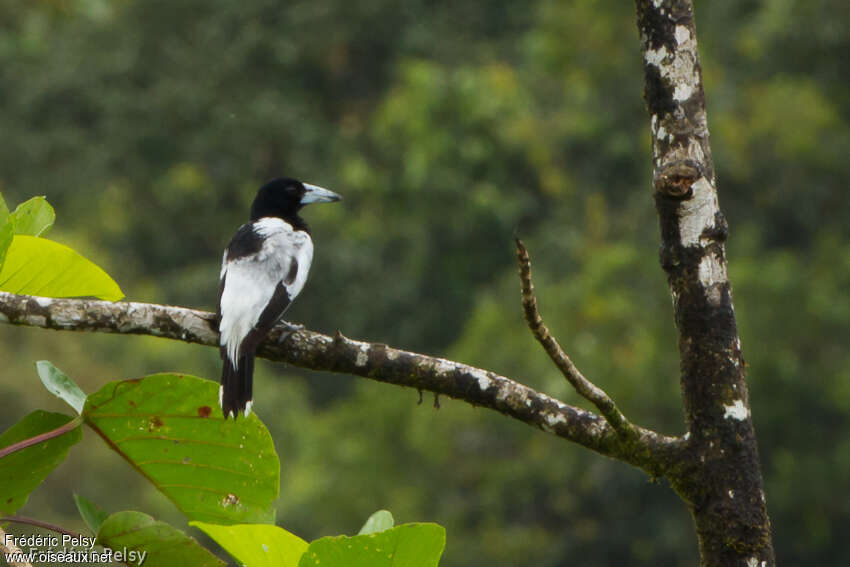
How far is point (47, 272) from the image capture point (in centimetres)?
213

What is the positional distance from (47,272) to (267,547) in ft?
2.46

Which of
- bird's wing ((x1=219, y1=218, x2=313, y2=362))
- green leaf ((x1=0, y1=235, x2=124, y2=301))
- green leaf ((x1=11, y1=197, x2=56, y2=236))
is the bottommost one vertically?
green leaf ((x1=0, y1=235, x2=124, y2=301))

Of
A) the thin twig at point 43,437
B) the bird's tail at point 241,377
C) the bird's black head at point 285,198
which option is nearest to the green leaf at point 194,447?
the thin twig at point 43,437

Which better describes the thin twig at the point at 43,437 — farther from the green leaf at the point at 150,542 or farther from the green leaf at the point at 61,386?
the green leaf at the point at 150,542

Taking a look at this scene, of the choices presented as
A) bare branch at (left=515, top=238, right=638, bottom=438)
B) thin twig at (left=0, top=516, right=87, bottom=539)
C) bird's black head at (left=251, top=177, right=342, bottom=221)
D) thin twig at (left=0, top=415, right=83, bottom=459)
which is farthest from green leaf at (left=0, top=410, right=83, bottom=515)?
bird's black head at (left=251, top=177, right=342, bottom=221)

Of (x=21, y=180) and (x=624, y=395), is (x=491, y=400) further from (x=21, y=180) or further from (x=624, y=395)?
(x=21, y=180)

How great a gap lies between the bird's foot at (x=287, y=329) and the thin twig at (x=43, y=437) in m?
0.74

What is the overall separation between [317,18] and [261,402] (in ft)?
33.1

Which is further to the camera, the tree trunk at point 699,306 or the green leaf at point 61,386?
the tree trunk at point 699,306

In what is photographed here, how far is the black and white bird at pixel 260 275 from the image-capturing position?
3.16 metres

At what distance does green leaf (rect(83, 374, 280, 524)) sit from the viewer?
1905 mm

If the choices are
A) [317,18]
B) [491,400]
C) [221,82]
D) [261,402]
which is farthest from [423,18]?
[491,400]

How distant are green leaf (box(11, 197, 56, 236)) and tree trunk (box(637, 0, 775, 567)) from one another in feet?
2.97

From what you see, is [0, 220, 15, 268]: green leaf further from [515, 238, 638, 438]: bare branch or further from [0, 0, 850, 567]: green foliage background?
[0, 0, 850, 567]: green foliage background
